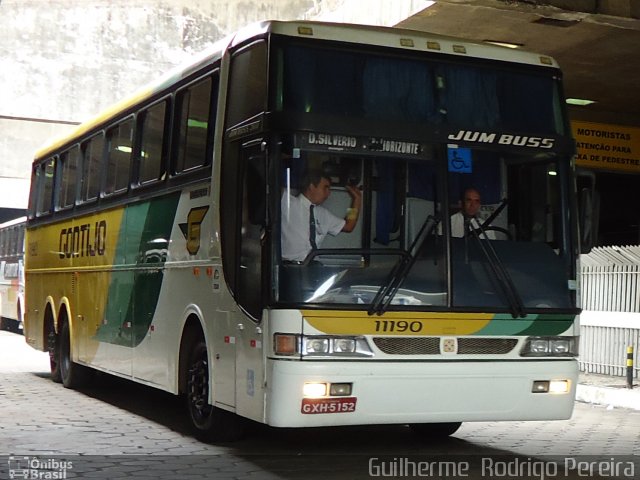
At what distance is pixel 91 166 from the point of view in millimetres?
13609

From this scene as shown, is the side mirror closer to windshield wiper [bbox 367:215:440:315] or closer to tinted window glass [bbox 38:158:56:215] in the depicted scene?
windshield wiper [bbox 367:215:440:315]

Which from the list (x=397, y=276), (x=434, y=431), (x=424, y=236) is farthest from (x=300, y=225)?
(x=434, y=431)

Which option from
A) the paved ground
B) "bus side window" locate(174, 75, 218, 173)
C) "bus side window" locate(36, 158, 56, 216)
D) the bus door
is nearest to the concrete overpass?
"bus side window" locate(36, 158, 56, 216)

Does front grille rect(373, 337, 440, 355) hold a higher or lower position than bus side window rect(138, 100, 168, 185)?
lower

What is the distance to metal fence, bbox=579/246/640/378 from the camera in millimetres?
16750

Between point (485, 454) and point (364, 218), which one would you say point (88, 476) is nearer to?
point (364, 218)

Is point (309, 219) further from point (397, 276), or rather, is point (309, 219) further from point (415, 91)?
point (415, 91)

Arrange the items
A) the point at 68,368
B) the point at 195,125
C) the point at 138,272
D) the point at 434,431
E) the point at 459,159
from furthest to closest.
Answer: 1. the point at 68,368
2. the point at 138,272
3. the point at 434,431
4. the point at 195,125
5. the point at 459,159

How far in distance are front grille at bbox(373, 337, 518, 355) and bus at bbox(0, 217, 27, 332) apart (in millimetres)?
22636

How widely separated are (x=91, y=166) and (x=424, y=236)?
6.70m

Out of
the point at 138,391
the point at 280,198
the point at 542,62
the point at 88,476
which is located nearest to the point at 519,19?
the point at 542,62

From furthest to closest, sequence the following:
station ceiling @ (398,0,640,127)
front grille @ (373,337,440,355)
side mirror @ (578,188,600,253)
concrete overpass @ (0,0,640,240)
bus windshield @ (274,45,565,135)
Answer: concrete overpass @ (0,0,640,240), station ceiling @ (398,0,640,127), side mirror @ (578,188,600,253), bus windshield @ (274,45,565,135), front grille @ (373,337,440,355)

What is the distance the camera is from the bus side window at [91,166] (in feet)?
43.4

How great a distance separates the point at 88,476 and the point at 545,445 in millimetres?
4410
